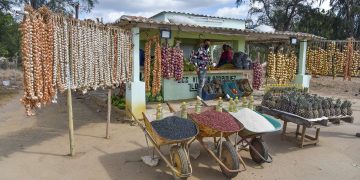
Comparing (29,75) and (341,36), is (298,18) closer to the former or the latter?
(341,36)

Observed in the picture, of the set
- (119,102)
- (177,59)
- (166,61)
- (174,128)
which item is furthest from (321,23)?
(174,128)

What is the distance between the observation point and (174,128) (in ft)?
14.0

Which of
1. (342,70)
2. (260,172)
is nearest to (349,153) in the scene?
(260,172)

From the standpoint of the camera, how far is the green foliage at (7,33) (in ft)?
Answer: 42.2

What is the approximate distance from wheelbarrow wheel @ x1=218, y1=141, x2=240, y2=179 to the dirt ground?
243 millimetres

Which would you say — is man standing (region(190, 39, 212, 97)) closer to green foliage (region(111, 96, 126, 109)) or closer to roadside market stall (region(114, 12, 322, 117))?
roadside market stall (region(114, 12, 322, 117))

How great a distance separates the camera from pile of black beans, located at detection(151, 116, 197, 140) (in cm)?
418

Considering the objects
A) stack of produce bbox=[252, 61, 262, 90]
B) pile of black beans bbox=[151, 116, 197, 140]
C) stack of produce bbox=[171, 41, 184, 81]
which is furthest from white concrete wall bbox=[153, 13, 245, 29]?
pile of black beans bbox=[151, 116, 197, 140]

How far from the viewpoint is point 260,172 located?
4.76m

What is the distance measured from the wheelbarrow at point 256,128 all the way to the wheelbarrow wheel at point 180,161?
104 cm

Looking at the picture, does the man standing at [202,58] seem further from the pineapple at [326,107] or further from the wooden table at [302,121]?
the pineapple at [326,107]

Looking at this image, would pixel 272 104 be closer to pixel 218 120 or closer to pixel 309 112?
pixel 309 112

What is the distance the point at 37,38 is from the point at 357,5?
2529 centimetres

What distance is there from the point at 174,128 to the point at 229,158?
911 millimetres
